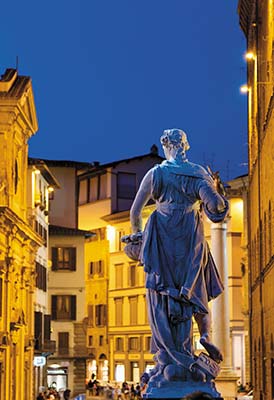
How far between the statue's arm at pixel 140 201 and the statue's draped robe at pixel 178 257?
0.22ft

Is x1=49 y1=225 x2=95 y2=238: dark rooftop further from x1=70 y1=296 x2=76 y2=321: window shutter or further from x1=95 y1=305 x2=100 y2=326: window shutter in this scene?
x1=95 y1=305 x2=100 y2=326: window shutter

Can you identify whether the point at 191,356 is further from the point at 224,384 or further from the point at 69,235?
the point at 69,235

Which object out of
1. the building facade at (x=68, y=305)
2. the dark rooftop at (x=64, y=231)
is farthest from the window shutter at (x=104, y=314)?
the dark rooftop at (x=64, y=231)

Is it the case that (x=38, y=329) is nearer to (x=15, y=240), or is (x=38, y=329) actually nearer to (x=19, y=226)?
(x=15, y=240)

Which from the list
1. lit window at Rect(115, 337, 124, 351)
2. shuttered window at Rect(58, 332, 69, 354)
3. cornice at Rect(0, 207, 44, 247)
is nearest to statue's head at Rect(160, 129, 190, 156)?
A: cornice at Rect(0, 207, 44, 247)

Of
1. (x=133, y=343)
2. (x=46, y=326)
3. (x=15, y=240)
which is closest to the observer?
(x=15, y=240)

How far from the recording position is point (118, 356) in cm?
8331

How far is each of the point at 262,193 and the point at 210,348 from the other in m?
29.0

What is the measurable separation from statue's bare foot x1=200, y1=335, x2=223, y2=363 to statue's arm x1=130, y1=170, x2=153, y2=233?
1304 mm

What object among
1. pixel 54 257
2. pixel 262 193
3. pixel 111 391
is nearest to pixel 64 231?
pixel 54 257

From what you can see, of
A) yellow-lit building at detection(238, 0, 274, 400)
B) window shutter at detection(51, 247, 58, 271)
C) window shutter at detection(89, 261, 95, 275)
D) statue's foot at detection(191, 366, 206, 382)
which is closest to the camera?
statue's foot at detection(191, 366, 206, 382)

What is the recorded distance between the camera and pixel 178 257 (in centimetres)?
1044

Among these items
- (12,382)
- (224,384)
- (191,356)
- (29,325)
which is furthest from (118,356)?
(191,356)

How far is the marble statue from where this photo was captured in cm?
1027
